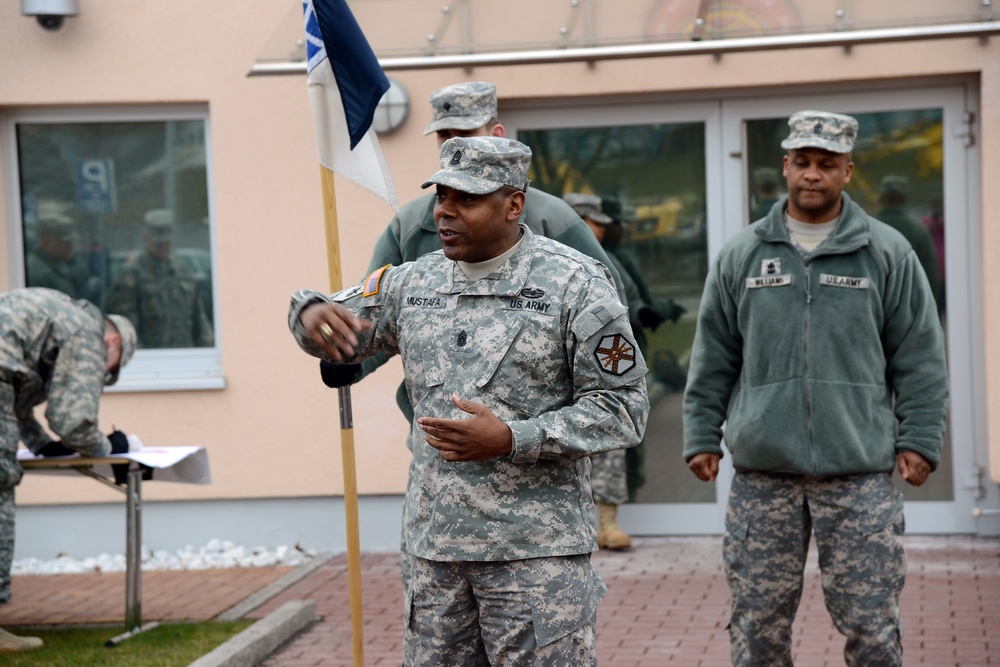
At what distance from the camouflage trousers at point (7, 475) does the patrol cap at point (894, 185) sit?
194 inches

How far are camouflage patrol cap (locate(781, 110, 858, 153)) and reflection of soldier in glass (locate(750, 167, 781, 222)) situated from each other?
366 centimetres

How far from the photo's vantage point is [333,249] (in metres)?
4.61

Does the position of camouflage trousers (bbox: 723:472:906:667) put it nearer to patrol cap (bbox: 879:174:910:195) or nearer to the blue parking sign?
patrol cap (bbox: 879:174:910:195)

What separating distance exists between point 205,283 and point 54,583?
2.01m

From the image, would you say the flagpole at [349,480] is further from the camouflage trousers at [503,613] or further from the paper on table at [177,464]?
the paper on table at [177,464]

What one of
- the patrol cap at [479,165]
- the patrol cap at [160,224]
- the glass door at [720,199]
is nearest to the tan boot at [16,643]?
the patrol cap at [160,224]

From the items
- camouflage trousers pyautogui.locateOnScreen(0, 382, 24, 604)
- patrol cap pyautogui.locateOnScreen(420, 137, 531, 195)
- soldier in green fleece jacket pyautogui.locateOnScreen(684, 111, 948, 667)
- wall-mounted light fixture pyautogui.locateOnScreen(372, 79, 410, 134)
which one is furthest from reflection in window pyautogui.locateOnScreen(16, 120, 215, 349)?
patrol cap pyautogui.locateOnScreen(420, 137, 531, 195)

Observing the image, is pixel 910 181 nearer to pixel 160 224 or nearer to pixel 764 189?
pixel 764 189

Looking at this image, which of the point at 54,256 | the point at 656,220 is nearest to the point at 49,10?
the point at 54,256

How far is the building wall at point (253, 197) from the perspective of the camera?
27.1ft

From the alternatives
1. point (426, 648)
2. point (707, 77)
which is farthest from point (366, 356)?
point (707, 77)

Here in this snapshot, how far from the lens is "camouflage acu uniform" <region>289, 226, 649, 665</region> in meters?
3.45

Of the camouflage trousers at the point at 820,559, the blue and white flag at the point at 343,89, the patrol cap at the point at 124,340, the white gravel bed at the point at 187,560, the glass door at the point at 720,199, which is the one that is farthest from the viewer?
the white gravel bed at the point at 187,560

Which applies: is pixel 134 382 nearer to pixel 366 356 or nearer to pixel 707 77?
pixel 707 77
